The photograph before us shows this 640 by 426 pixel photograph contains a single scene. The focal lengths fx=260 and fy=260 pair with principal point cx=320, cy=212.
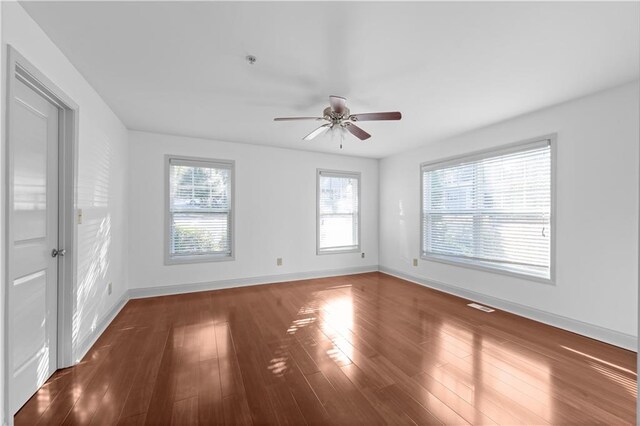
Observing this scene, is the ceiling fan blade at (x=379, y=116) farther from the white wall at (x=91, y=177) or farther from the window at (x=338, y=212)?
the window at (x=338, y=212)

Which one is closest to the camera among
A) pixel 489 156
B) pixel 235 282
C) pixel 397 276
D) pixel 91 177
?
pixel 91 177

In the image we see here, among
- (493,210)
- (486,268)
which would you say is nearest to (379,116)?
(493,210)

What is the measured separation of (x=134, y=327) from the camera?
288cm

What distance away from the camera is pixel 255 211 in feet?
15.3

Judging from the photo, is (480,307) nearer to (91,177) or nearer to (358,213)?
(358,213)

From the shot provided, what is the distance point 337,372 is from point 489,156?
3.45 meters

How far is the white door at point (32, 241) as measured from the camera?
5.24ft

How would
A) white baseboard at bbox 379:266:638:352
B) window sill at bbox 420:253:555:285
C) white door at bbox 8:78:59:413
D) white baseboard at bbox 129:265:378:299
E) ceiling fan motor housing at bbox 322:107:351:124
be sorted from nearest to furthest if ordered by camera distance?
white door at bbox 8:78:59:413, white baseboard at bbox 379:266:638:352, ceiling fan motor housing at bbox 322:107:351:124, window sill at bbox 420:253:555:285, white baseboard at bbox 129:265:378:299

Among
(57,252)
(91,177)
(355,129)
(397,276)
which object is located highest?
(355,129)

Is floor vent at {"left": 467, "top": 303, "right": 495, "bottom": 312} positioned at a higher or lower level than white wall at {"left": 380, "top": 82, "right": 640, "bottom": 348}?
lower

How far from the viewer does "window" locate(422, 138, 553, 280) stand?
3.16 m

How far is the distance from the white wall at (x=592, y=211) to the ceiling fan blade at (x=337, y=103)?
8.15ft

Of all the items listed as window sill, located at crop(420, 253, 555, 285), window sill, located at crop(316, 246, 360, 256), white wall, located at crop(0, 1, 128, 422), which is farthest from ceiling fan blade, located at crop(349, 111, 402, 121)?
window sill, located at crop(316, 246, 360, 256)

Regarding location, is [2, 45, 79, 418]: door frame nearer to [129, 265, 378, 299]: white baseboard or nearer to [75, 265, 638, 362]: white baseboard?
[75, 265, 638, 362]: white baseboard
